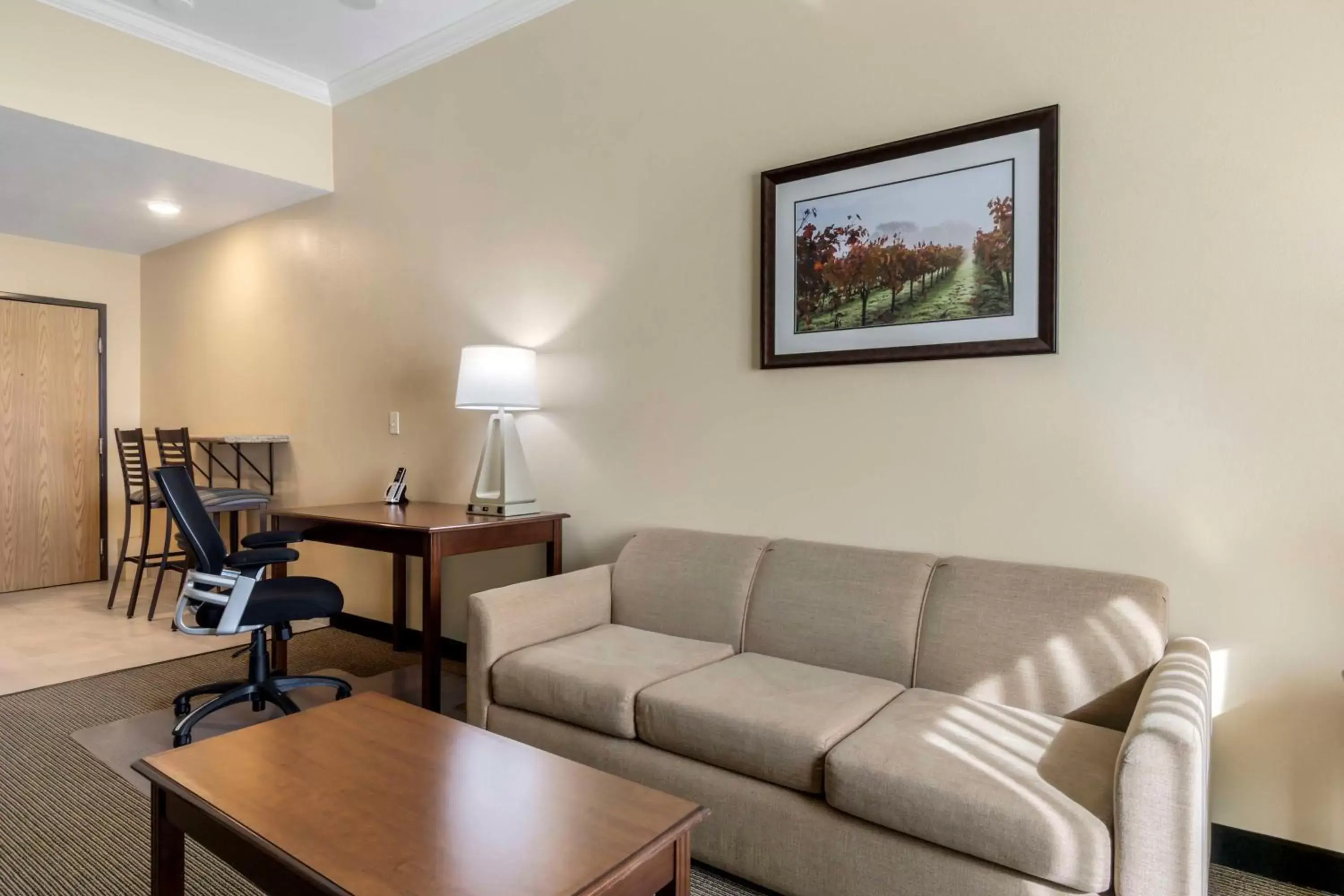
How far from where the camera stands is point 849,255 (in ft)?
7.88

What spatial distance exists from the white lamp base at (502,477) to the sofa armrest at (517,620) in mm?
540

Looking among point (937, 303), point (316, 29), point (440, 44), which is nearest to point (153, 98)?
point (316, 29)

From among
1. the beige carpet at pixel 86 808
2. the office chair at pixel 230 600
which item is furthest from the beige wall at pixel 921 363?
the office chair at pixel 230 600

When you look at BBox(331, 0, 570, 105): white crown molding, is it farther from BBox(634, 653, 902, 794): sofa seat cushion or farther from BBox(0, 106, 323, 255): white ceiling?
BBox(634, 653, 902, 794): sofa seat cushion

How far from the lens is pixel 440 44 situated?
353 centimetres

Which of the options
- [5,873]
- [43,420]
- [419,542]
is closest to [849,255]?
[419,542]

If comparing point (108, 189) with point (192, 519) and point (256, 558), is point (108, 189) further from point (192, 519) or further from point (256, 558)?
point (256, 558)

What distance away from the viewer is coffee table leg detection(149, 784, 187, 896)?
148cm

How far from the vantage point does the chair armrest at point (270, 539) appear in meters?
2.82

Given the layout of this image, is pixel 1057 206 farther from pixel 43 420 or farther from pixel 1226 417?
pixel 43 420

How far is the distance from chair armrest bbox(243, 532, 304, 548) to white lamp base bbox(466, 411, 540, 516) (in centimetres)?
63

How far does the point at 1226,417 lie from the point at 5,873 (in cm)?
310

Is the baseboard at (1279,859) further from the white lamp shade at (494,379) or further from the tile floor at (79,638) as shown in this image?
the tile floor at (79,638)

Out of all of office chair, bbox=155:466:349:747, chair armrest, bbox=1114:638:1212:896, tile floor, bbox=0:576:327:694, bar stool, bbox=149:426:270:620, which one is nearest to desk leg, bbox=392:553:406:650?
tile floor, bbox=0:576:327:694
